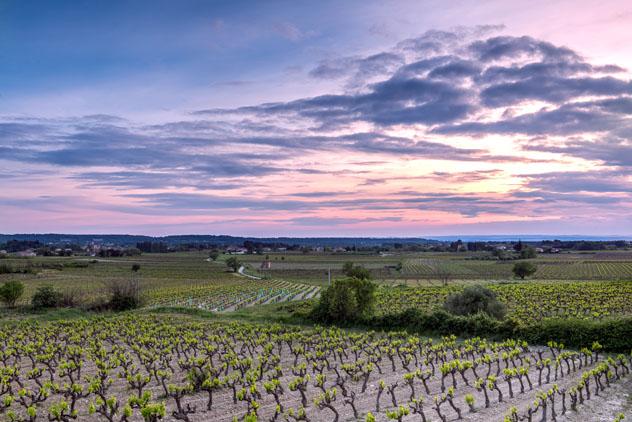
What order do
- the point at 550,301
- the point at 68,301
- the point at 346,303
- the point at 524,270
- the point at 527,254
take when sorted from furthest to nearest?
the point at 527,254 → the point at 524,270 → the point at 550,301 → the point at 68,301 → the point at 346,303

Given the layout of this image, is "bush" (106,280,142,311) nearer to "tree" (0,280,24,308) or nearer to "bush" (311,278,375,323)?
"tree" (0,280,24,308)

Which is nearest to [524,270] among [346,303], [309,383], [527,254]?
[346,303]

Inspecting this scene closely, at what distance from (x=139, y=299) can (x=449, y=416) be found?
3856 cm

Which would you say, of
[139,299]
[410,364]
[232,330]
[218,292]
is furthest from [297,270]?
[410,364]

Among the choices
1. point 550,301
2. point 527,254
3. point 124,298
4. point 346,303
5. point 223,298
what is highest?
point 346,303

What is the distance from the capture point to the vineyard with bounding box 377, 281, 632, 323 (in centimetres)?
4168

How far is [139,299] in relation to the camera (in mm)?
47719

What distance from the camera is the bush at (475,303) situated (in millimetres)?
32812

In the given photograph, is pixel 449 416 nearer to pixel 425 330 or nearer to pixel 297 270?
pixel 425 330

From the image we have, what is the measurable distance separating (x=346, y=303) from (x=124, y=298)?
Result: 2271cm

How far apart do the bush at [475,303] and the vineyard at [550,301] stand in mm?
4960

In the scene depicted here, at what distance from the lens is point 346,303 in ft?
110

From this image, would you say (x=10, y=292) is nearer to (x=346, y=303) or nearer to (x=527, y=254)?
(x=346, y=303)

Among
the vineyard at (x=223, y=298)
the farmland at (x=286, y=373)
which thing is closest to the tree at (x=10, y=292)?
the farmland at (x=286, y=373)
